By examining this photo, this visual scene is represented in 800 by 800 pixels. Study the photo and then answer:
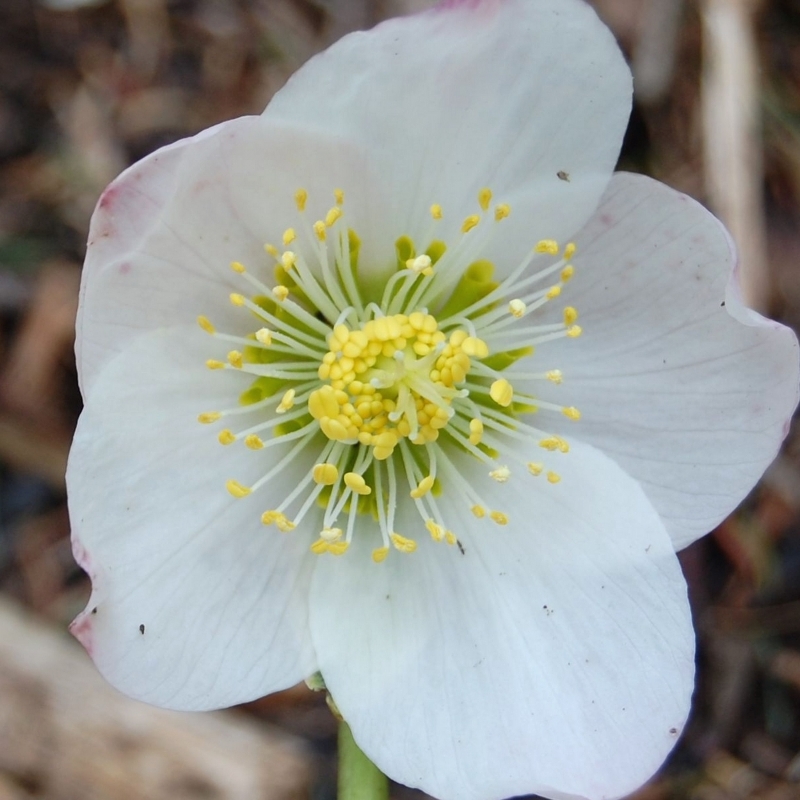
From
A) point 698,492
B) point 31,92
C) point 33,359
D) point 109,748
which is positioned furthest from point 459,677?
point 31,92

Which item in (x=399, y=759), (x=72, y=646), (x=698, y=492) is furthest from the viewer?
(x=72, y=646)

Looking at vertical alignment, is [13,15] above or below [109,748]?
above

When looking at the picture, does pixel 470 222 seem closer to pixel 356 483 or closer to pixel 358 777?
pixel 356 483

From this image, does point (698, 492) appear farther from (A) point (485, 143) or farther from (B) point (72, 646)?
(B) point (72, 646)

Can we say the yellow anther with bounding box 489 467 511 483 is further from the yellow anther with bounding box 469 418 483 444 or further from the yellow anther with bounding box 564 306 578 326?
the yellow anther with bounding box 564 306 578 326

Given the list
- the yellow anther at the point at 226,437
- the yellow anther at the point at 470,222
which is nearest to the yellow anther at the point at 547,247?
the yellow anther at the point at 470,222

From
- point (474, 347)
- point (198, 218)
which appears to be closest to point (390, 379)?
point (474, 347)
